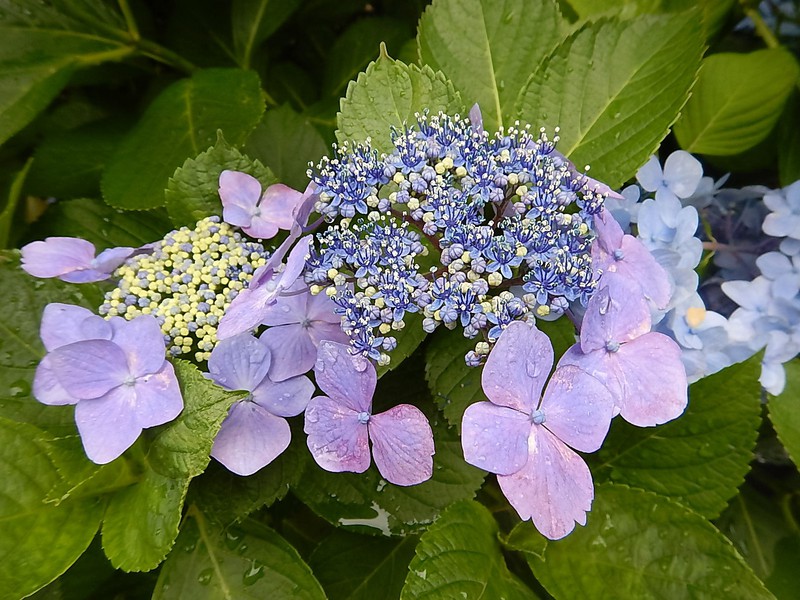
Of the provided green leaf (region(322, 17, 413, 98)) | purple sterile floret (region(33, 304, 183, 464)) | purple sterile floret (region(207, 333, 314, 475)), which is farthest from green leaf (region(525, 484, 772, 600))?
green leaf (region(322, 17, 413, 98))

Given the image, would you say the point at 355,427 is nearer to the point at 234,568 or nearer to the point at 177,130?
the point at 234,568

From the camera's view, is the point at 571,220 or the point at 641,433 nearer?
the point at 571,220

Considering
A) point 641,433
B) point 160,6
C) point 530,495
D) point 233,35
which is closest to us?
point 530,495

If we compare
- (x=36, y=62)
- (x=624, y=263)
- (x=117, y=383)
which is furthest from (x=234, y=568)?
(x=36, y=62)

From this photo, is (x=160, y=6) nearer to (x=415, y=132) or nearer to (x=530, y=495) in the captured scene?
(x=415, y=132)

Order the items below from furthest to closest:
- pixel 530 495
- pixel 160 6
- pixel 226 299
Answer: pixel 160 6 < pixel 226 299 < pixel 530 495

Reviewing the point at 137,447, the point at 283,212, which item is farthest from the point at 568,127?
the point at 137,447
